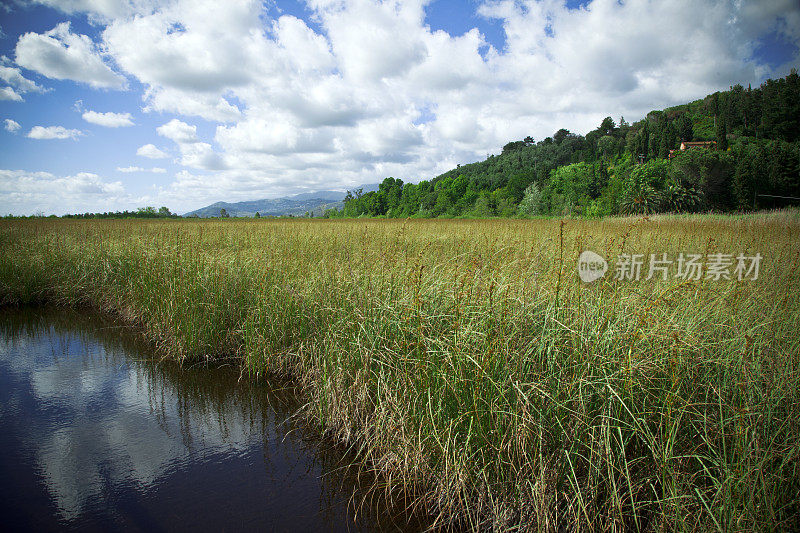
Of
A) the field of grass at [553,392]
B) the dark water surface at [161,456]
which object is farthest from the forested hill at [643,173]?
the dark water surface at [161,456]

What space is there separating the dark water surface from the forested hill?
19.2 meters

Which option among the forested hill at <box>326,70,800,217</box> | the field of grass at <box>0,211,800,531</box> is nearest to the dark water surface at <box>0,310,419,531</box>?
the field of grass at <box>0,211,800,531</box>

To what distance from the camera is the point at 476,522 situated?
81.5 inches

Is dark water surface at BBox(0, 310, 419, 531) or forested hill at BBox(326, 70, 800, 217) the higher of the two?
forested hill at BBox(326, 70, 800, 217)

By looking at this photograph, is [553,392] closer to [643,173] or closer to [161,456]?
[161,456]

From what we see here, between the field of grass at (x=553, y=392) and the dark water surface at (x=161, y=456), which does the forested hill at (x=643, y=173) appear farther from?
the dark water surface at (x=161, y=456)

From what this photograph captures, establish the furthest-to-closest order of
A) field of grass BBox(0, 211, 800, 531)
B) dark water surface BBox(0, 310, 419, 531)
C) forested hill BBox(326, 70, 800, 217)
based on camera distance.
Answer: forested hill BBox(326, 70, 800, 217)
dark water surface BBox(0, 310, 419, 531)
field of grass BBox(0, 211, 800, 531)

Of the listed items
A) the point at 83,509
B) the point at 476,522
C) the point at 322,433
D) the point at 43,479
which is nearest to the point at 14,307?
the point at 43,479

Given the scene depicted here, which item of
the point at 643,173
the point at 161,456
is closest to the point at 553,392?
the point at 161,456

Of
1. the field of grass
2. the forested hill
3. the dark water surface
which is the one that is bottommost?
the dark water surface

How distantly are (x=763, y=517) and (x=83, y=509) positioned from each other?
3.88 meters

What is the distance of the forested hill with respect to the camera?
47.8 m

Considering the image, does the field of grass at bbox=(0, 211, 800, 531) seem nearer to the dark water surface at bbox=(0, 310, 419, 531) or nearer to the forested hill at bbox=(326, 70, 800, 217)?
the dark water surface at bbox=(0, 310, 419, 531)

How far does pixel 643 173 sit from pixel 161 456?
208 feet
